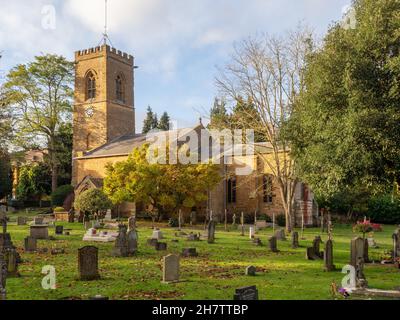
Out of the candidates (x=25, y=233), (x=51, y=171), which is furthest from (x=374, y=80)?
(x=51, y=171)

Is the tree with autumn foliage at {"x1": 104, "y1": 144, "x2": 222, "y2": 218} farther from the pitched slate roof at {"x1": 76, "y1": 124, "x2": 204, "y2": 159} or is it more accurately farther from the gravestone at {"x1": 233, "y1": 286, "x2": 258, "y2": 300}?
the gravestone at {"x1": 233, "y1": 286, "x2": 258, "y2": 300}

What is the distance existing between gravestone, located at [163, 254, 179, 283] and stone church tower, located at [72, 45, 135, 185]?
4000 cm

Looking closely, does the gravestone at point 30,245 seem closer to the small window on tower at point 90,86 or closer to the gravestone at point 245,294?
the gravestone at point 245,294

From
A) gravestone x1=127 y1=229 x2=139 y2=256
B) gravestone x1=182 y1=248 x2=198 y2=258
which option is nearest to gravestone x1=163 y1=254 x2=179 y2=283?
gravestone x1=182 y1=248 x2=198 y2=258

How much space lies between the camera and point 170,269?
1314 centimetres

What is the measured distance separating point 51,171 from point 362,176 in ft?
163

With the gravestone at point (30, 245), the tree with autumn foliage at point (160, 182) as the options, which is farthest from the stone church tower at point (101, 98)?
the gravestone at point (30, 245)

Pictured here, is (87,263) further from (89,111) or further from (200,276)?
(89,111)

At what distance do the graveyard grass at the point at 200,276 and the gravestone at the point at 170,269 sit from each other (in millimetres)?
264

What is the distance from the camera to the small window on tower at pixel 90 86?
5395 centimetres

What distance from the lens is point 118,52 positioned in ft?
179

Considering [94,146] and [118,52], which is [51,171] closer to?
[94,146]

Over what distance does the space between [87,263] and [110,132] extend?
40.2 metres

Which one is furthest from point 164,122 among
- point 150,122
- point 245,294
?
point 245,294
